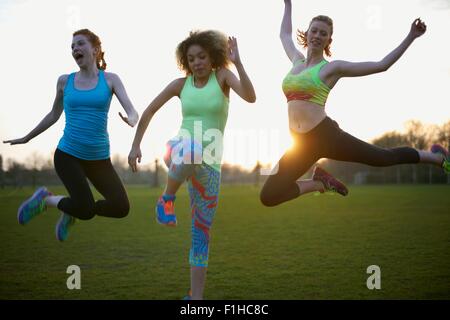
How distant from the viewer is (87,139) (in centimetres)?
591

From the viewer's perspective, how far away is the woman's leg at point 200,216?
553 centimetres

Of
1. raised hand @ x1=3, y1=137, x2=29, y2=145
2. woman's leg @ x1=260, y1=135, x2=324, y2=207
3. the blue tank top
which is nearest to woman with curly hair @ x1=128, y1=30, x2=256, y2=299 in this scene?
the blue tank top

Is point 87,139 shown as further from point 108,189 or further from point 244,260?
point 244,260

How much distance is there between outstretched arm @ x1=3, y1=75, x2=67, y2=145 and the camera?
6.12 meters

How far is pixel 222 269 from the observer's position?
8359 mm

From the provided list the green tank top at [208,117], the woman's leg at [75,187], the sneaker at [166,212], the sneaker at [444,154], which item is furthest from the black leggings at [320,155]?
the woman's leg at [75,187]

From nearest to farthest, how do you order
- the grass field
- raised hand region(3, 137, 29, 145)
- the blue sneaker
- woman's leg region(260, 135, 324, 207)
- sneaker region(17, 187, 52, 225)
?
woman's leg region(260, 135, 324, 207), raised hand region(3, 137, 29, 145), sneaker region(17, 187, 52, 225), the blue sneaker, the grass field

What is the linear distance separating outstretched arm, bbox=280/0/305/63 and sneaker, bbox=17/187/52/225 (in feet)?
11.1

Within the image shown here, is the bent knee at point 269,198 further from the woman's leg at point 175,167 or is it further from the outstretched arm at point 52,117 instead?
the outstretched arm at point 52,117

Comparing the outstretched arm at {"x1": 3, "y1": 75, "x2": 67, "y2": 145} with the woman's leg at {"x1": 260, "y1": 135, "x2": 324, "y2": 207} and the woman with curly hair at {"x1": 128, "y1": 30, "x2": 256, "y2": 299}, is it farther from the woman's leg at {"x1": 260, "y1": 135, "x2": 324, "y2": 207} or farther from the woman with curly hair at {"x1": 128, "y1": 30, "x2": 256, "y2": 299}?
the woman's leg at {"x1": 260, "y1": 135, "x2": 324, "y2": 207}

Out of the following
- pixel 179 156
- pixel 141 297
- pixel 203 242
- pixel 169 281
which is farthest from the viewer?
pixel 169 281

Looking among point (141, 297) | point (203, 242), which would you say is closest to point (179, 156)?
point (203, 242)
